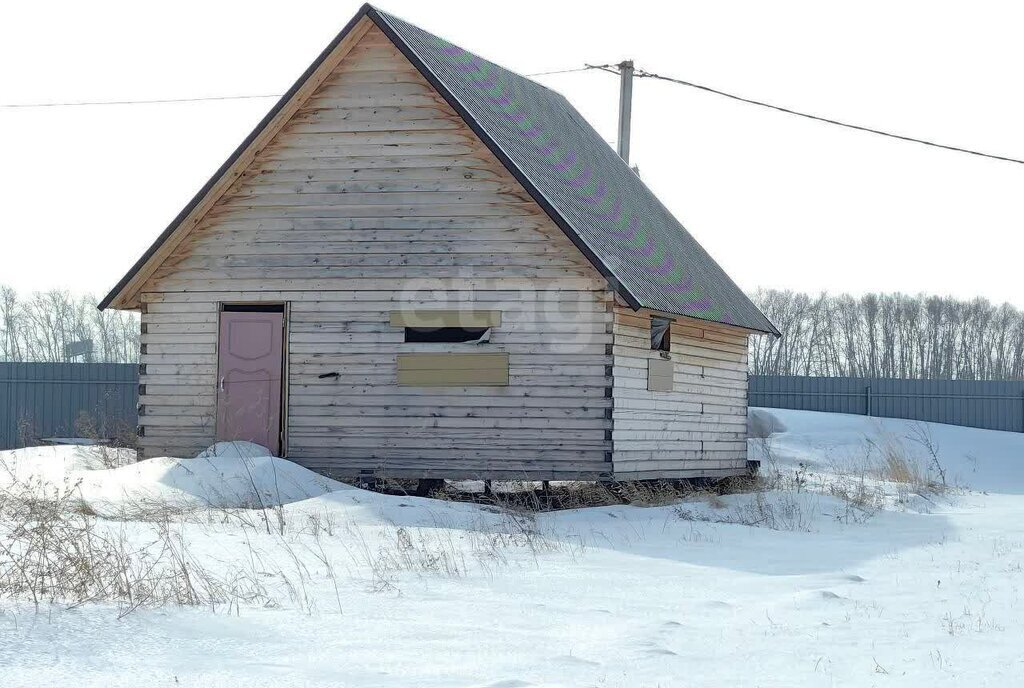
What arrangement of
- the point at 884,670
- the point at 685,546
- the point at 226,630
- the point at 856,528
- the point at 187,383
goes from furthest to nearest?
1. the point at 187,383
2. the point at 856,528
3. the point at 685,546
4. the point at 226,630
5. the point at 884,670

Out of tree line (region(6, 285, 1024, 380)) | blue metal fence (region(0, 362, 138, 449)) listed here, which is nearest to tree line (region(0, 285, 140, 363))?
tree line (region(6, 285, 1024, 380))

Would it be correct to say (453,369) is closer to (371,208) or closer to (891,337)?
(371,208)

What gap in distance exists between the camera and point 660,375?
17.2 m

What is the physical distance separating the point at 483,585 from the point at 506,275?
761 centimetres

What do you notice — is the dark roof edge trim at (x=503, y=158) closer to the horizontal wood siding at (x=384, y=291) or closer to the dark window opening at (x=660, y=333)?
the horizontal wood siding at (x=384, y=291)

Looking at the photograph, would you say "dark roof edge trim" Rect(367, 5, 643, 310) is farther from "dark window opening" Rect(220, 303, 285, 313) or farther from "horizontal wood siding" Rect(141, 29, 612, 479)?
"dark window opening" Rect(220, 303, 285, 313)

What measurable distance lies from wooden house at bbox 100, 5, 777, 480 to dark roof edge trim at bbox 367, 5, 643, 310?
0.03 m

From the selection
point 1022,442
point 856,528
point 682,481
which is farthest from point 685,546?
point 1022,442

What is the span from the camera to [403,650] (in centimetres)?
648

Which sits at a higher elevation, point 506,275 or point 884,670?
point 506,275

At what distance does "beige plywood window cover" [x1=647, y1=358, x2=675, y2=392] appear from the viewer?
16.9m

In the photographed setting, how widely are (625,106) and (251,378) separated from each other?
1382 centimetres

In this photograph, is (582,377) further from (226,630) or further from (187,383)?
(226,630)

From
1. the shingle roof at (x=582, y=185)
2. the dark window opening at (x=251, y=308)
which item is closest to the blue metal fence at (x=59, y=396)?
the dark window opening at (x=251, y=308)
